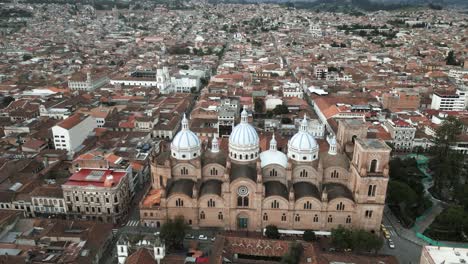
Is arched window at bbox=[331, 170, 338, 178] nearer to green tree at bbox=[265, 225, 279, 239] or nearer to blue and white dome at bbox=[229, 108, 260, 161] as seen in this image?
blue and white dome at bbox=[229, 108, 260, 161]

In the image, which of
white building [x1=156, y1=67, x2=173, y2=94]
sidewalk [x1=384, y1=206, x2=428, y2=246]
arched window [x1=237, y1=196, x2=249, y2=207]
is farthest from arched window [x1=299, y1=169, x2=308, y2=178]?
white building [x1=156, y1=67, x2=173, y2=94]

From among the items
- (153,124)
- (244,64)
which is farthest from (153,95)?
(244,64)

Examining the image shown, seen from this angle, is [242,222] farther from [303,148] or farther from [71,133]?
[71,133]

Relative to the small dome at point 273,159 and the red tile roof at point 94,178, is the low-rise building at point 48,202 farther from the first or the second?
the small dome at point 273,159

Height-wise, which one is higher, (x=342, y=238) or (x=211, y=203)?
(x=211, y=203)

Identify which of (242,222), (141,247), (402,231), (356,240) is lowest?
(402,231)

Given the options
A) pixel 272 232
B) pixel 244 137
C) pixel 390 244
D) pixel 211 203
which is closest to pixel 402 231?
pixel 390 244

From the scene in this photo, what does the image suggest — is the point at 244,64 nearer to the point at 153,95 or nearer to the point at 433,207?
the point at 153,95

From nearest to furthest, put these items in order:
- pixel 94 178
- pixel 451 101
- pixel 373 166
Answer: pixel 373 166, pixel 94 178, pixel 451 101
